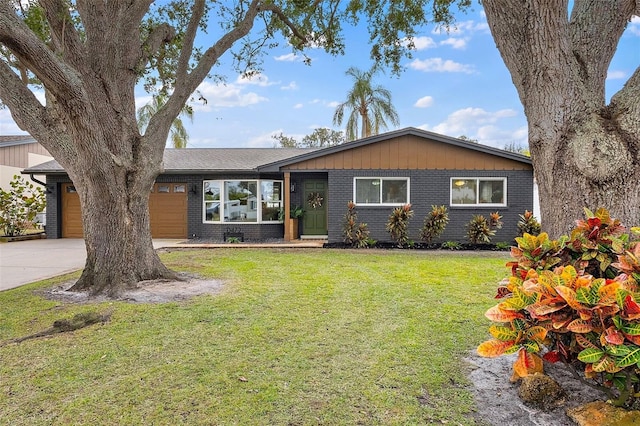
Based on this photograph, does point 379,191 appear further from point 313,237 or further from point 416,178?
point 313,237

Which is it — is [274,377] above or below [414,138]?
below

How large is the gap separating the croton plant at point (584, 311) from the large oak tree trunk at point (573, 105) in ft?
1.17

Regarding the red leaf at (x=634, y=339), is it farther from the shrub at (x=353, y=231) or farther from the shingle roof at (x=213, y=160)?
the shingle roof at (x=213, y=160)

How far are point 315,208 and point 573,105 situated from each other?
35.2ft

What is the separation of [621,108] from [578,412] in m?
2.12

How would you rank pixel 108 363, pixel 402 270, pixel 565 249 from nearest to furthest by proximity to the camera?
1. pixel 565 249
2. pixel 108 363
3. pixel 402 270

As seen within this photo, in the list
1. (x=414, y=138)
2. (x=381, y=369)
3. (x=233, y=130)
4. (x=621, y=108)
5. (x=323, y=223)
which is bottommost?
(x=381, y=369)

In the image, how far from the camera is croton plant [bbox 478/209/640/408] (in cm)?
188

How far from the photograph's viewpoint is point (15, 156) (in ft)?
63.8

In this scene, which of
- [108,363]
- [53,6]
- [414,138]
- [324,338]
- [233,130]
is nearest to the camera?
[108,363]

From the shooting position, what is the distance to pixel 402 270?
7.76 metres

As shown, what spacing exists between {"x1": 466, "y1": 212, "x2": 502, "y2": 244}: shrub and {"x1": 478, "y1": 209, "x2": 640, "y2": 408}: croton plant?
29.6 feet

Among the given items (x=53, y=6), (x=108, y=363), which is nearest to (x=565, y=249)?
→ (x=108, y=363)

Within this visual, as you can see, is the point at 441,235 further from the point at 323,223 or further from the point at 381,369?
the point at 381,369
